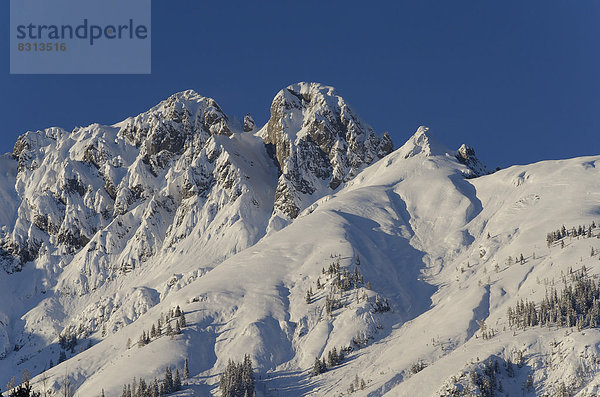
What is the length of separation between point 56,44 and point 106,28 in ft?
38.1

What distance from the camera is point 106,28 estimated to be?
174 m

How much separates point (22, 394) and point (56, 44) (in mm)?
126129

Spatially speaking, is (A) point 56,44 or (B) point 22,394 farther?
(A) point 56,44

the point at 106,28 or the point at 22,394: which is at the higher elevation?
the point at 106,28

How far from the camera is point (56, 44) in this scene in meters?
173

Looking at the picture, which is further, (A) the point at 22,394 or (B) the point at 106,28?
(B) the point at 106,28

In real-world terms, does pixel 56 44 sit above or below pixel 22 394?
above

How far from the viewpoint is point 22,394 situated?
6212cm

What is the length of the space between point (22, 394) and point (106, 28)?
126262 mm

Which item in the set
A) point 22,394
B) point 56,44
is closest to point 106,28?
point 56,44

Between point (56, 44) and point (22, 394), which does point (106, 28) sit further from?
point (22, 394)
